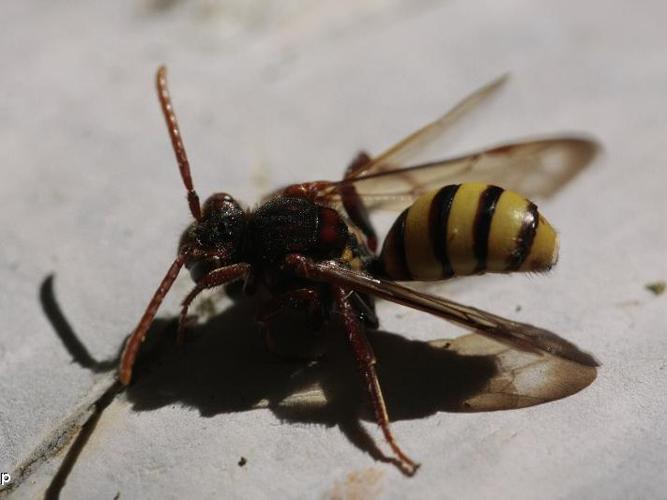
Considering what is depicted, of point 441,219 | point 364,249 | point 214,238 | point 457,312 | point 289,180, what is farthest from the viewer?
point 289,180

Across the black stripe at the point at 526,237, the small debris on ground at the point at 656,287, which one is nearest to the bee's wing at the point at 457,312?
the black stripe at the point at 526,237

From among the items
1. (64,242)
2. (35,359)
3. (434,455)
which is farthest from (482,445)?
(64,242)

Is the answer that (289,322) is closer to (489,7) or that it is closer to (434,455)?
(434,455)

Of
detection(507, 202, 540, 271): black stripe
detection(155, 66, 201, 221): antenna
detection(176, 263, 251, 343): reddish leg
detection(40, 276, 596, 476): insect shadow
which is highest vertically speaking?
detection(155, 66, 201, 221): antenna

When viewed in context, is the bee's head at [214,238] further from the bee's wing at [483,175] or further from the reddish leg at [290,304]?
the bee's wing at [483,175]

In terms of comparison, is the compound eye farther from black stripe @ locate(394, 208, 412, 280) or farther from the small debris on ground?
the small debris on ground

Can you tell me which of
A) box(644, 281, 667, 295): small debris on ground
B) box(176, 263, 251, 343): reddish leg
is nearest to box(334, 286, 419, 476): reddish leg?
box(176, 263, 251, 343): reddish leg

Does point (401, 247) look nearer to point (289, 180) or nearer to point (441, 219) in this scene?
point (441, 219)

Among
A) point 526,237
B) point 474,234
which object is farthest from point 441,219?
point 526,237
